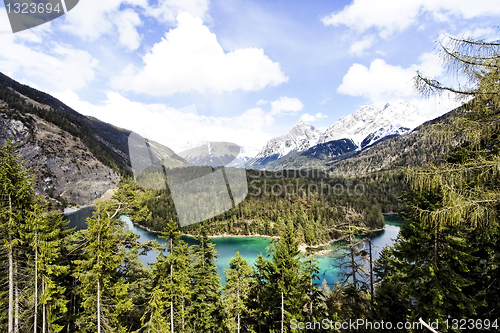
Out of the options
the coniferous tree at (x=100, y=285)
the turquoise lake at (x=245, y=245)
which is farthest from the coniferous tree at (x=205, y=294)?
the turquoise lake at (x=245, y=245)

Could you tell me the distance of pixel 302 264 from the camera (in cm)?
1377

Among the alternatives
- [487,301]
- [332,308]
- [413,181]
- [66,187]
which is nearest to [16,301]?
[413,181]

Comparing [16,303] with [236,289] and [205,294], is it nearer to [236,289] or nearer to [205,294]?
[205,294]

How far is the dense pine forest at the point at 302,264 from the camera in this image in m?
3.81

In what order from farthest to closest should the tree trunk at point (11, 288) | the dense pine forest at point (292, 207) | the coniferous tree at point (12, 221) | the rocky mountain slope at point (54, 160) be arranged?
the rocky mountain slope at point (54, 160), the dense pine forest at point (292, 207), the tree trunk at point (11, 288), the coniferous tree at point (12, 221)

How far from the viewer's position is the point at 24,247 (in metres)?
9.04

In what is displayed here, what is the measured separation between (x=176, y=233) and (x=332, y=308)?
10607 mm

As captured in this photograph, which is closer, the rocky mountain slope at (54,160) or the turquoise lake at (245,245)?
the turquoise lake at (245,245)

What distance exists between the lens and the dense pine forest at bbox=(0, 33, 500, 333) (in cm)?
381

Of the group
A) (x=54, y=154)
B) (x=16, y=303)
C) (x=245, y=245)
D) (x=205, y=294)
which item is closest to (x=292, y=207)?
(x=245, y=245)

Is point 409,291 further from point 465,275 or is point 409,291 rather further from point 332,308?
point 332,308

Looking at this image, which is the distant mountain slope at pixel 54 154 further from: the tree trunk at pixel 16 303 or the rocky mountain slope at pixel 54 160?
the tree trunk at pixel 16 303

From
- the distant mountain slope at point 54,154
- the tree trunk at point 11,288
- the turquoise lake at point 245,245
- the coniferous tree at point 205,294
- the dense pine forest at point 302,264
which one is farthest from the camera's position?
the distant mountain slope at point 54,154

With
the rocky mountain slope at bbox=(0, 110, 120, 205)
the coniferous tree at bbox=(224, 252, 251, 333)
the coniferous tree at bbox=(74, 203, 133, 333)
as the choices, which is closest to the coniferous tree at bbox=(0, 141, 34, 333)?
the coniferous tree at bbox=(74, 203, 133, 333)
